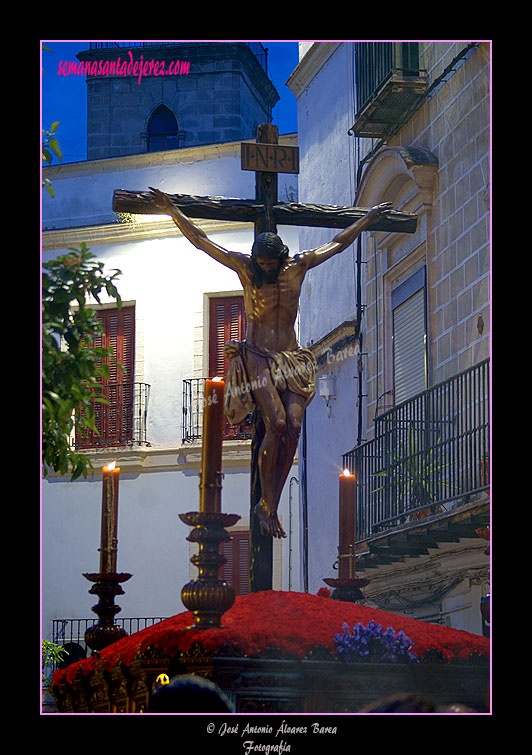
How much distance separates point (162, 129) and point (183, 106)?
25.3 inches

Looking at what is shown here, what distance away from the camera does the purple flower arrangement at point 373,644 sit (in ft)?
19.1

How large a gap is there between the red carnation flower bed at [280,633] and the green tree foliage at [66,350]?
32.0 inches

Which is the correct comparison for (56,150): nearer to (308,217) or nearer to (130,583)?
(308,217)

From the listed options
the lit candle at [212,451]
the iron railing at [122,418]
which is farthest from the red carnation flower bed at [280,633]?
the iron railing at [122,418]

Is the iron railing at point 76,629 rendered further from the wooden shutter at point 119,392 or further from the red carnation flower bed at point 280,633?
the red carnation flower bed at point 280,633

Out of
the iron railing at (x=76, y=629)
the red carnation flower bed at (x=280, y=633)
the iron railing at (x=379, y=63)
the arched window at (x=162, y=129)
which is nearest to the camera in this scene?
the red carnation flower bed at (x=280, y=633)

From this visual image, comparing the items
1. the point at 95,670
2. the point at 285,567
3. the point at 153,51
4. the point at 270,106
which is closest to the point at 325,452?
the point at 285,567

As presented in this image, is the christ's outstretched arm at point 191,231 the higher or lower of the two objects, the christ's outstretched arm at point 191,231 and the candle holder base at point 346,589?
the higher

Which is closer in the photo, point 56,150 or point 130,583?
point 56,150

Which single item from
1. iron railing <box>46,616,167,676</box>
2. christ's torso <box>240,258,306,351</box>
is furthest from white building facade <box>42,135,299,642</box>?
christ's torso <box>240,258,306,351</box>

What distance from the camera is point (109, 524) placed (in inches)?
275

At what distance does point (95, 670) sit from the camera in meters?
6.02

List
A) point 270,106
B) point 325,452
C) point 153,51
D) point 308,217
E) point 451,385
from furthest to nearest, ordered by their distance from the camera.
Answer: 1. point 325,452
2. point 270,106
3. point 451,385
4. point 153,51
5. point 308,217
